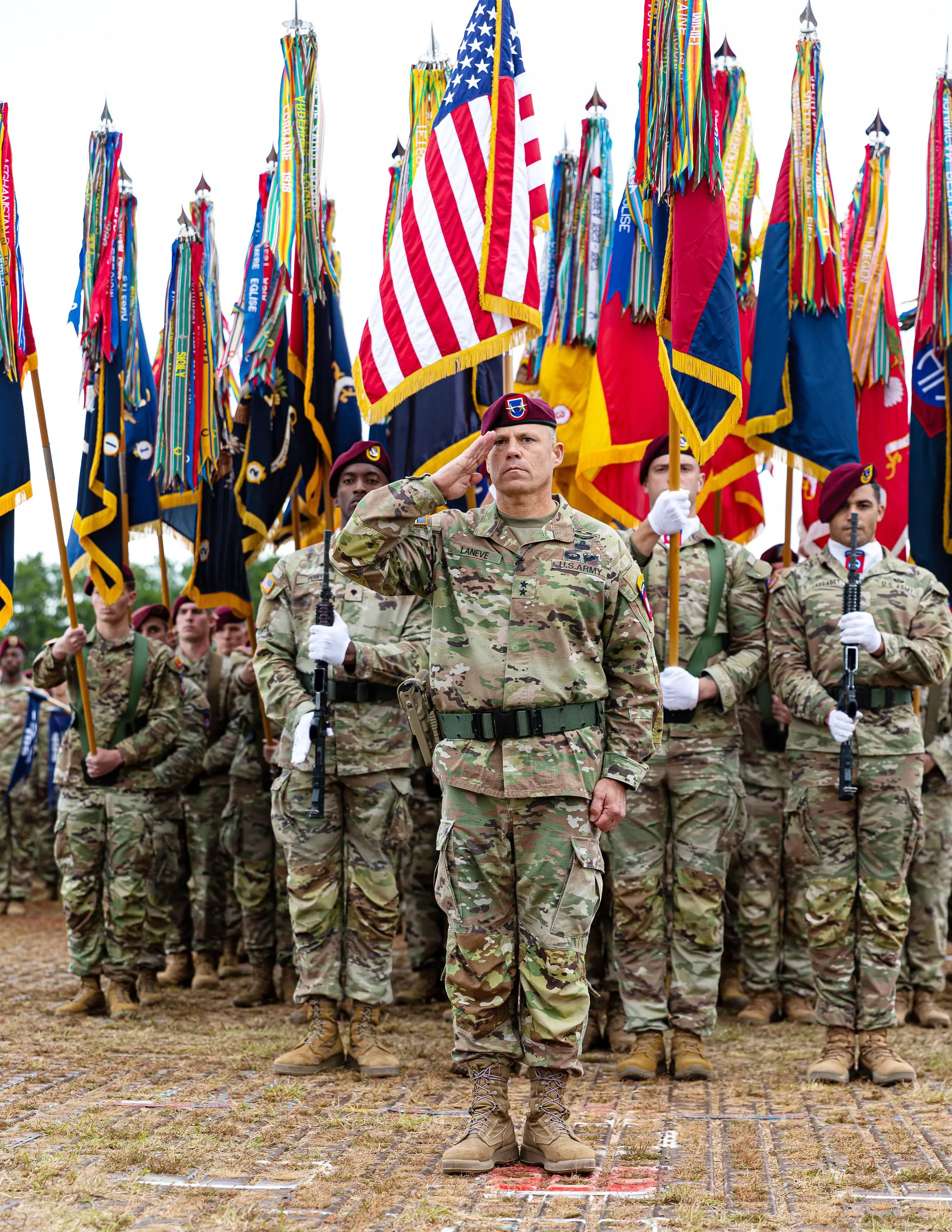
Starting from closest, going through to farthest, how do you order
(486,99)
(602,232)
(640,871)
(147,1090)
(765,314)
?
(147,1090) < (640,871) < (486,99) < (765,314) < (602,232)

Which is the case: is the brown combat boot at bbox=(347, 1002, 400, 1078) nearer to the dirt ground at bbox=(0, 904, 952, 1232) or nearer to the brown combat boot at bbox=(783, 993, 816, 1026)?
the dirt ground at bbox=(0, 904, 952, 1232)

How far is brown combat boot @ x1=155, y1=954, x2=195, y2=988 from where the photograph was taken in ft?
27.1

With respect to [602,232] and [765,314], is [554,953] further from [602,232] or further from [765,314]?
[602,232]

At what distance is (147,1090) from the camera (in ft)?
15.9

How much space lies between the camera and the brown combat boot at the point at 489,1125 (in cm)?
385

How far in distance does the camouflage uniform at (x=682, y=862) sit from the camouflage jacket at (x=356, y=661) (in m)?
1.00

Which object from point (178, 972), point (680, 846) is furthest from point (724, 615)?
point (178, 972)

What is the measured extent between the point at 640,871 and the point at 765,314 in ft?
11.0

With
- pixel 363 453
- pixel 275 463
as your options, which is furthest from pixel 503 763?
pixel 275 463

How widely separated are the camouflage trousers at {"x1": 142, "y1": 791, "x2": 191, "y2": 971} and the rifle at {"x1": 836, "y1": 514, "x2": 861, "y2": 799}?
12.2 feet

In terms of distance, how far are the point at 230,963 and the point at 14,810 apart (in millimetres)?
5439

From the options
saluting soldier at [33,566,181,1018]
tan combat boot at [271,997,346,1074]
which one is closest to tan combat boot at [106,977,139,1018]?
saluting soldier at [33,566,181,1018]

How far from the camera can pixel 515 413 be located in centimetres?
419

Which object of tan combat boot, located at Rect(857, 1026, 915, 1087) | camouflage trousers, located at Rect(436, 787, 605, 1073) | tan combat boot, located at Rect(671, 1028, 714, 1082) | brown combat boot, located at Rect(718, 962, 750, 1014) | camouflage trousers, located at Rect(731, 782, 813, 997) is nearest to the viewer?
camouflage trousers, located at Rect(436, 787, 605, 1073)
